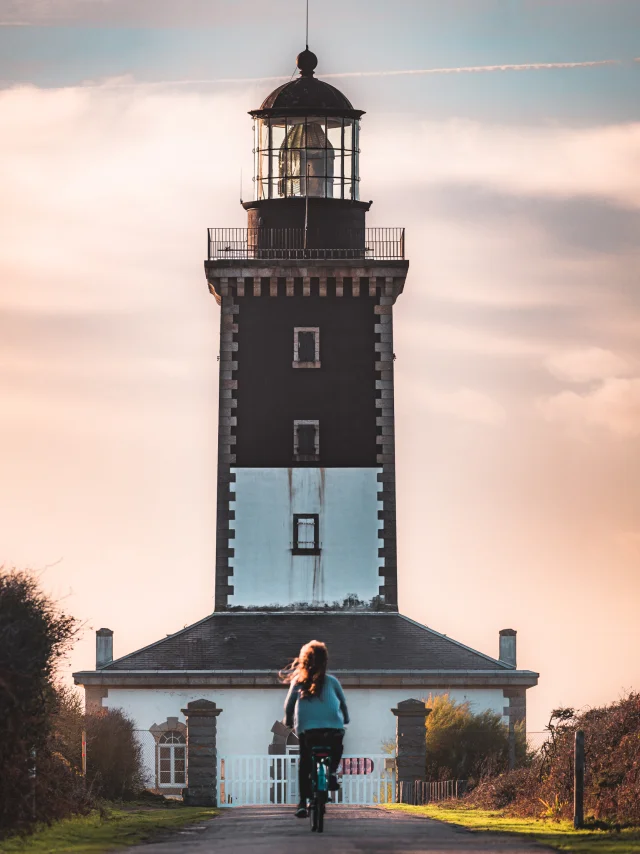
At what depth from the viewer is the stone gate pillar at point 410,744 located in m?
32.1

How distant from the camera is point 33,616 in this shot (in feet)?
59.7

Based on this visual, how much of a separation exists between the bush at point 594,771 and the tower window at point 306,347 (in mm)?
17606

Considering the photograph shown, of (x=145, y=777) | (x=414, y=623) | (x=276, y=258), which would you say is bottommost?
(x=145, y=777)

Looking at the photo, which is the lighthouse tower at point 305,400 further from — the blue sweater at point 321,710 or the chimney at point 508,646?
the blue sweater at point 321,710

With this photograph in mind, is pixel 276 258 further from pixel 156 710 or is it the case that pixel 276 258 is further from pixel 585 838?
pixel 585 838

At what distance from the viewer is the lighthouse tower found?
134 ft

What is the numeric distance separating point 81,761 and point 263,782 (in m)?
4.22

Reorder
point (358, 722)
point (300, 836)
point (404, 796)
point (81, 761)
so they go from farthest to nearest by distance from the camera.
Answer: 1. point (358, 722)
2. point (404, 796)
3. point (81, 761)
4. point (300, 836)

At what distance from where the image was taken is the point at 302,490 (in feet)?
135

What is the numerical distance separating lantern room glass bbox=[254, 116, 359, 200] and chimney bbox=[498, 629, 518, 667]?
10.7 metres

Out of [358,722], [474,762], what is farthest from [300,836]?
[358,722]

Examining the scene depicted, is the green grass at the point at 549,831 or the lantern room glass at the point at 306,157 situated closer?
the green grass at the point at 549,831

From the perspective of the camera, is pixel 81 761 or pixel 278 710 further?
pixel 278 710

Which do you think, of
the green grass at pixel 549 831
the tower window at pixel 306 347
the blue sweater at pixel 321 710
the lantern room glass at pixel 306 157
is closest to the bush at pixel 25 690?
the blue sweater at pixel 321 710
